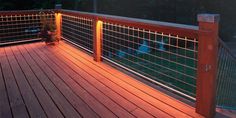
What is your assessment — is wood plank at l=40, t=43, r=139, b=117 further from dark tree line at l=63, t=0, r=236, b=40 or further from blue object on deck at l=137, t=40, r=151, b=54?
dark tree line at l=63, t=0, r=236, b=40

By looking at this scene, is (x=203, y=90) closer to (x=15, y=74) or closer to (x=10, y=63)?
(x=15, y=74)

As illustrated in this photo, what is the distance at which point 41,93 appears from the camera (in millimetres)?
3811

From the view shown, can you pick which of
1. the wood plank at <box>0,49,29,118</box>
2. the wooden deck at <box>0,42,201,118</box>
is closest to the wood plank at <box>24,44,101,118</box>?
the wooden deck at <box>0,42,201,118</box>

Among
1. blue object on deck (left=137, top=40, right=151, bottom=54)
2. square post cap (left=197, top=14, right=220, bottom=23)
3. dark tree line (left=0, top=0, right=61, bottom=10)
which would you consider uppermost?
dark tree line (left=0, top=0, right=61, bottom=10)

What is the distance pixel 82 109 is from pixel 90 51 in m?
2.92

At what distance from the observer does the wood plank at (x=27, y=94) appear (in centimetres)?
319

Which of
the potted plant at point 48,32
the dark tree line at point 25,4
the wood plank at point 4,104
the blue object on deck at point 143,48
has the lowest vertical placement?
the wood plank at point 4,104

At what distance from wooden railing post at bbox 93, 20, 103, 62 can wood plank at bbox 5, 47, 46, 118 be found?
4.37 ft

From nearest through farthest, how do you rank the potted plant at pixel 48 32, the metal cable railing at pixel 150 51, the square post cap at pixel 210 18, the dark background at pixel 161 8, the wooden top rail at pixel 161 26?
the square post cap at pixel 210 18 → the wooden top rail at pixel 161 26 → the metal cable railing at pixel 150 51 → the potted plant at pixel 48 32 → the dark background at pixel 161 8

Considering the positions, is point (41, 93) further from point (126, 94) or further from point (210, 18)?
point (210, 18)

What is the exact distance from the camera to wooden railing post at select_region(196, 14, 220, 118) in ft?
9.11

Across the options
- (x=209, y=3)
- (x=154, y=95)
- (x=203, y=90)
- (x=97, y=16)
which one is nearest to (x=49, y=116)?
(x=154, y=95)

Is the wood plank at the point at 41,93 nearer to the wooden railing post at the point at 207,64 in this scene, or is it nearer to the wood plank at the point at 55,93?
the wood plank at the point at 55,93

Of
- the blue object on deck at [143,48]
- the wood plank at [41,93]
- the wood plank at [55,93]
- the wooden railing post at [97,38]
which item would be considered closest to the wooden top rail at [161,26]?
the wooden railing post at [97,38]
